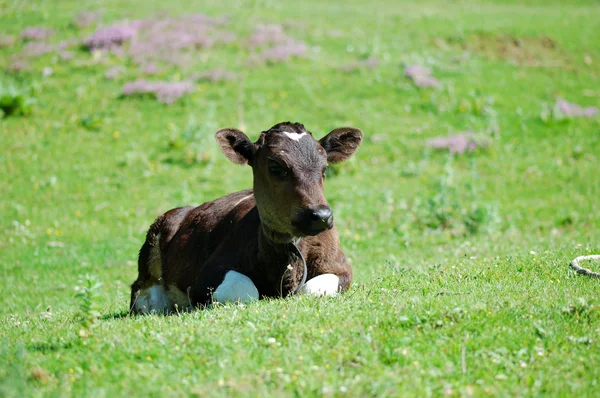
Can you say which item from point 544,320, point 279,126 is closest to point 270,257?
point 279,126

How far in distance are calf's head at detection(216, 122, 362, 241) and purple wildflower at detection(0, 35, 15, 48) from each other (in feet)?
78.9

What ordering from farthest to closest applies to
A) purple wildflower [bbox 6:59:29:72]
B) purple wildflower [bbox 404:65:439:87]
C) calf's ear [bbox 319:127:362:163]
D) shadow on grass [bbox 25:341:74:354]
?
1. purple wildflower [bbox 6:59:29:72]
2. purple wildflower [bbox 404:65:439:87]
3. calf's ear [bbox 319:127:362:163]
4. shadow on grass [bbox 25:341:74:354]

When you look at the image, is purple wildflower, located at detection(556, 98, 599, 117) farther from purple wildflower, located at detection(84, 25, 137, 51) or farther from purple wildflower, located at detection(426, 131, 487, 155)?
purple wildflower, located at detection(84, 25, 137, 51)

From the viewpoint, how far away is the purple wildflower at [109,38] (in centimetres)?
2908

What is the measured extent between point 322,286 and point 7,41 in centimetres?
2604

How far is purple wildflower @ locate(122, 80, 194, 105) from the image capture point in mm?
25484

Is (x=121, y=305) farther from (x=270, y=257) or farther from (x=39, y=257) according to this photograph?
(x=39, y=257)

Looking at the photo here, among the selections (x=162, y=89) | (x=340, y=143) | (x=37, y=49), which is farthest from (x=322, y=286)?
(x=37, y=49)

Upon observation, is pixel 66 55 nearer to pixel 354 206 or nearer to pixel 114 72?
pixel 114 72

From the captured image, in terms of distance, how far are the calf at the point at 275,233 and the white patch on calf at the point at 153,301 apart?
0.33 m

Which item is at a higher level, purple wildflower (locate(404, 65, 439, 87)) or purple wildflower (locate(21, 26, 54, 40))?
purple wildflower (locate(21, 26, 54, 40))

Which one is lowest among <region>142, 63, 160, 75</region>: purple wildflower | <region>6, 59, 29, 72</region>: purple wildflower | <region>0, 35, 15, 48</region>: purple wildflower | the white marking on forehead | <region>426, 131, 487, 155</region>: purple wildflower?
<region>426, 131, 487, 155</region>: purple wildflower

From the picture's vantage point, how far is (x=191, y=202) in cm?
1902

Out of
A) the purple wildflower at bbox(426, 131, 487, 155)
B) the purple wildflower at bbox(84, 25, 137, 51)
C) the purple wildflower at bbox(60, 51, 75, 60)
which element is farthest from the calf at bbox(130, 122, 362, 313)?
the purple wildflower at bbox(84, 25, 137, 51)
